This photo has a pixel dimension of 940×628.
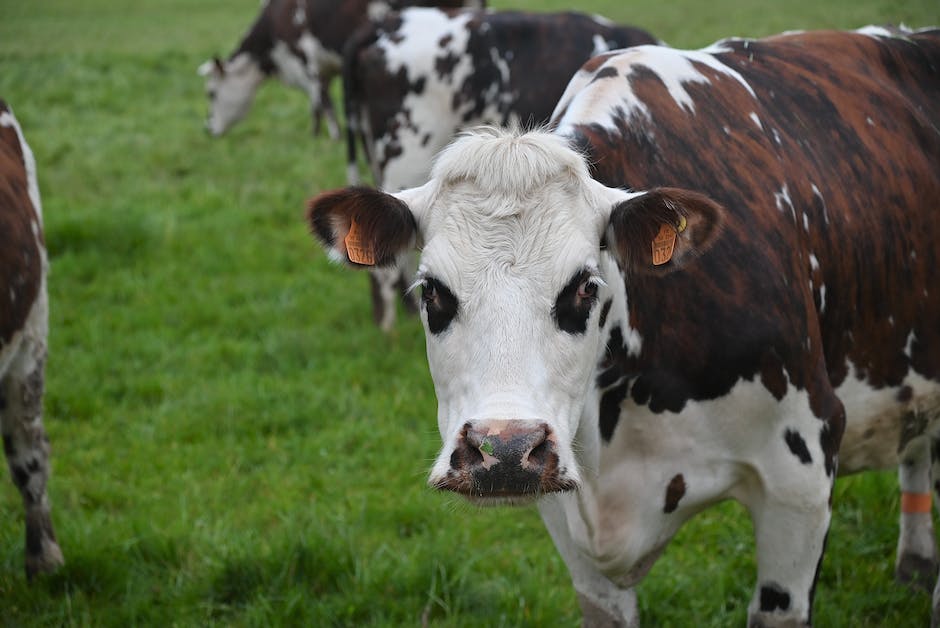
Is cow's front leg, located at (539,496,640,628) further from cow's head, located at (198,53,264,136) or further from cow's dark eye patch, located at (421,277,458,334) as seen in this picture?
cow's head, located at (198,53,264,136)

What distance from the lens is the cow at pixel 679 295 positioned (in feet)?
8.00

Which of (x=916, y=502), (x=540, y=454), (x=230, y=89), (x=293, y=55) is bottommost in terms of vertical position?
(x=230, y=89)

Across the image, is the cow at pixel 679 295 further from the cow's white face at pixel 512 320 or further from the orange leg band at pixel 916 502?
the orange leg band at pixel 916 502

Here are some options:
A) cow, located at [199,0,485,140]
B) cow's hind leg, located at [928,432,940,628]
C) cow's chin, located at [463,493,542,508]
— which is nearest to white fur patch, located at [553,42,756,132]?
cow's chin, located at [463,493,542,508]

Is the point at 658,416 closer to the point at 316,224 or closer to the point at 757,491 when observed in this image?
the point at 757,491

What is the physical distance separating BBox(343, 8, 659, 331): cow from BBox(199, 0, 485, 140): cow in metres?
3.32

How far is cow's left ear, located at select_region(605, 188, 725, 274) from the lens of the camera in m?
2.54

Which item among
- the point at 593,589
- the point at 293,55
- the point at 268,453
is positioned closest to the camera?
the point at 593,589

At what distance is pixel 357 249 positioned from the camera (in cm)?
271

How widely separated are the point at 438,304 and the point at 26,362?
255 centimetres

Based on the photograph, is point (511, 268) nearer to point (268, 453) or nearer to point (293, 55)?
point (268, 453)

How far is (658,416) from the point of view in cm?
286

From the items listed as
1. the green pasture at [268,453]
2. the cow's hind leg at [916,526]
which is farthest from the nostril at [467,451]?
the cow's hind leg at [916,526]

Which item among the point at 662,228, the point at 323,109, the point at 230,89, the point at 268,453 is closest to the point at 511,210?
the point at 662,228
